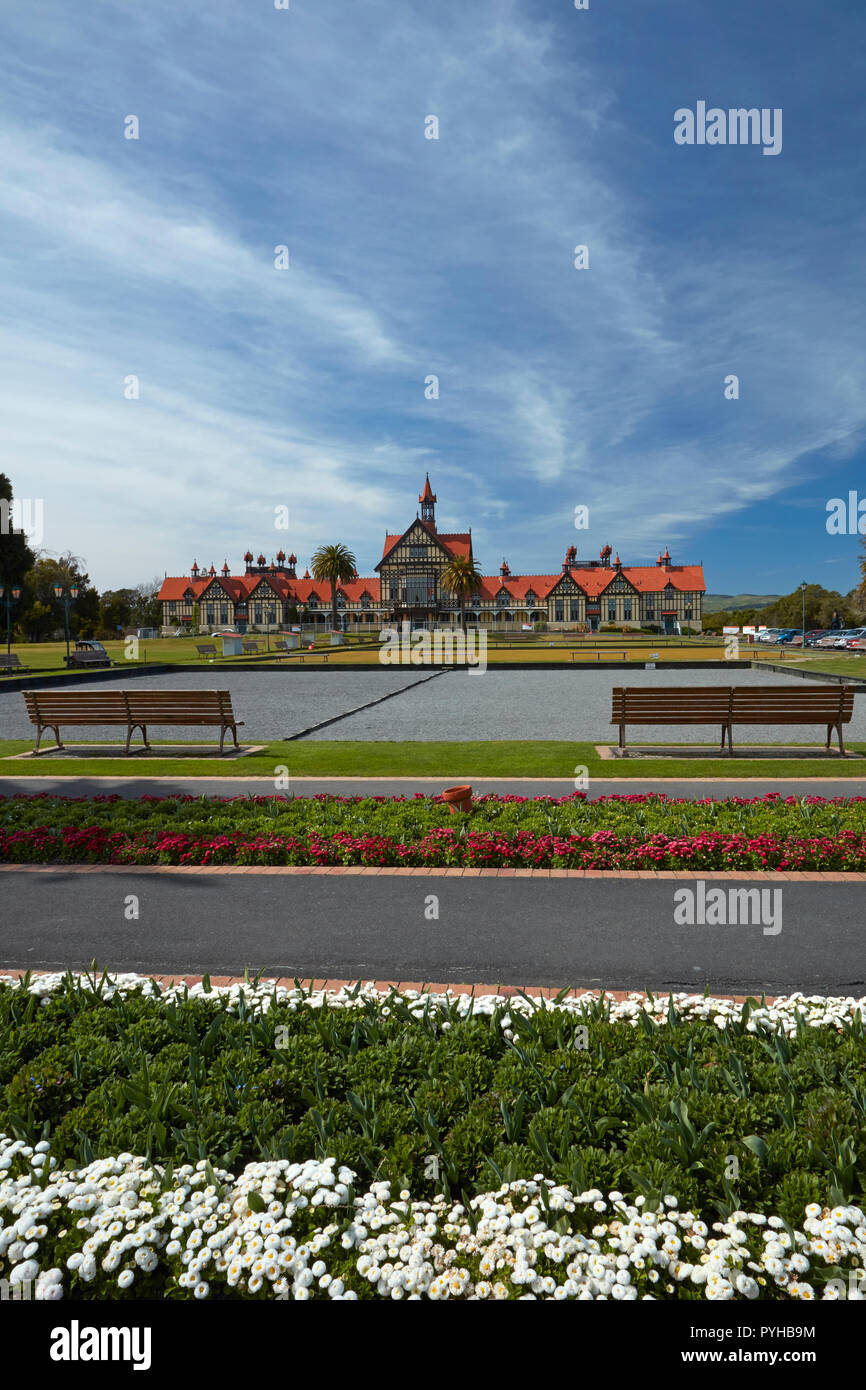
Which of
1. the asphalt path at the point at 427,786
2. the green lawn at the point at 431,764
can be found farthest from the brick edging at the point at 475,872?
the green lawn at the point at 431,764

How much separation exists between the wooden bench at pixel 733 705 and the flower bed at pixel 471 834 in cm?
347

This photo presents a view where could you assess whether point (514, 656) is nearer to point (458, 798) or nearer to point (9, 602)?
point (9, 602)

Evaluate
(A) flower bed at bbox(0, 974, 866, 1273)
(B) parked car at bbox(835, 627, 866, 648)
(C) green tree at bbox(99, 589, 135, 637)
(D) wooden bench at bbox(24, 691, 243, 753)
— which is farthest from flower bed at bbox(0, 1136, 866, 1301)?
(C) green tree at bbox(99, 589, 135, 637)

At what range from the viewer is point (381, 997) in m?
4.43

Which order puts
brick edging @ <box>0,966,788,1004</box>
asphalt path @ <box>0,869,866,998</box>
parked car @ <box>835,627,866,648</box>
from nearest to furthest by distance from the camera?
brick edging @ <box>0,966,788,1004</box>
asphalt path @ <box>0,869,866,998</box>
parked car @ <box>835,627,866,648</box>

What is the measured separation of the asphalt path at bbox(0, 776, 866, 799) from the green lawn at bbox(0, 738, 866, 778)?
0.31 meters

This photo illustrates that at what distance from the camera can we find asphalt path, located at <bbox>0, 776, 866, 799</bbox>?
9.33m

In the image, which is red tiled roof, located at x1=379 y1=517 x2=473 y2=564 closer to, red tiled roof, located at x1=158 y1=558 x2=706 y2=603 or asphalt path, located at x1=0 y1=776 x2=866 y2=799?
red tiled roof, located at x1=158 y1=558 x2=706 y2=603

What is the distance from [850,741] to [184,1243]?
13.6 meters

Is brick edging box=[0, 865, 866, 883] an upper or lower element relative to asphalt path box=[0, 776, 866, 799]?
lower

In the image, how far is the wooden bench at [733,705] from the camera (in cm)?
1159

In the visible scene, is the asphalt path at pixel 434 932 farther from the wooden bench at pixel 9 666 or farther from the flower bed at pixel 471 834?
the wooden bench at pixel 9 666
